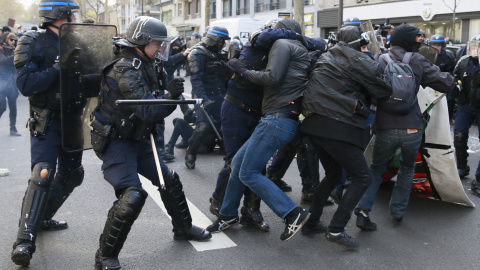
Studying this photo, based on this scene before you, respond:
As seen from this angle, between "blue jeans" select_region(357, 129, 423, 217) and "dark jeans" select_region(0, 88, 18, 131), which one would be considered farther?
"dark jeans" select_region(0, 88, 18, 131)

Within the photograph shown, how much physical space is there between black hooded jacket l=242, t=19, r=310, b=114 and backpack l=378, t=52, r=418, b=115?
751 mm

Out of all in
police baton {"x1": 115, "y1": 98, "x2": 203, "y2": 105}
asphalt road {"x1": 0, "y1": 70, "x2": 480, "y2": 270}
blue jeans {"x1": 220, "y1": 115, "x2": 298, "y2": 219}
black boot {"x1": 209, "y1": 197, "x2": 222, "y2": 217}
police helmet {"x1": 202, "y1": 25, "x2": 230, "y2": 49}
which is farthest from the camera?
police helmet {"x1": 202, "y1": 25, "x2": 230, "y2": 49}

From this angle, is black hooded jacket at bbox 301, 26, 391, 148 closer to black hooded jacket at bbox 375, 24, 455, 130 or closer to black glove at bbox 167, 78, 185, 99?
black hooded jacket at bbox 375, 24, 455, 130

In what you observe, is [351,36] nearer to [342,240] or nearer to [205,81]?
[342,240]

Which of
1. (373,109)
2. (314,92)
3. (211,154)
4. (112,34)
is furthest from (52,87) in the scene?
(211,154)

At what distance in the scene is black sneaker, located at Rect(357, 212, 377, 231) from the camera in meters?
4.42

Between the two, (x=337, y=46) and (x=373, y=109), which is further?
(x=373, y=109)

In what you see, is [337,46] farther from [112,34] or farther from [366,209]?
[112,34]

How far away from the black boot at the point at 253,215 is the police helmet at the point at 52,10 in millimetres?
2168

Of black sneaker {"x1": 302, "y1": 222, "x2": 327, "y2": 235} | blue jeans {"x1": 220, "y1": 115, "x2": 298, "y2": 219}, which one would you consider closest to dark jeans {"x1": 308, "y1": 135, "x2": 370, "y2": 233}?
blue jeans {"x1": 220, "y1": 115, "x2": 298, "y2": 219}

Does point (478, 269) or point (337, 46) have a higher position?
point (337, 46)

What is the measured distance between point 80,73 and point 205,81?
10.7 ft

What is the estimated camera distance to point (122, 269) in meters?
3.59

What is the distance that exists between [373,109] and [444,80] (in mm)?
676
